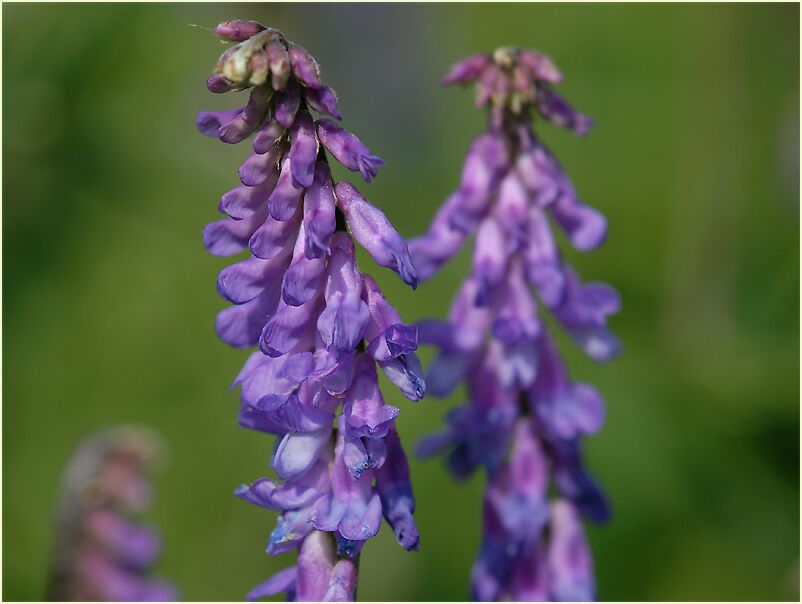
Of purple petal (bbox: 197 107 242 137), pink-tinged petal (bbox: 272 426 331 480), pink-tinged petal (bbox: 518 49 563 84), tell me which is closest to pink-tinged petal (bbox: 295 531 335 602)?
pink-tinged petal (bbox: 272 426 331 480)

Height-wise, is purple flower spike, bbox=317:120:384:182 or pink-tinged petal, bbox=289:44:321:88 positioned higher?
pink-tinged petal, bbox=289:44:321:88

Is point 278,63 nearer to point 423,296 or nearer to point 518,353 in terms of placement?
point 518,353

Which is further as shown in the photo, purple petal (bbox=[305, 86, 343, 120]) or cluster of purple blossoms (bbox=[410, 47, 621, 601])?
cluster of purple blossoms (bbox=[410, 47, 621, 601])

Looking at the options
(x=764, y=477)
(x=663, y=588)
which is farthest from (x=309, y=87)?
(x=764, y=477)

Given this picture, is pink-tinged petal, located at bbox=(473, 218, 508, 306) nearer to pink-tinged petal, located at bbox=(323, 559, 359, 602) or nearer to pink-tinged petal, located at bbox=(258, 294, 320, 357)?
pink-tinged petal, located at bbox=(258, 294, 320, 357)

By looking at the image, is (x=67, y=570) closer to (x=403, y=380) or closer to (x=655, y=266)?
(x=403, y=380)

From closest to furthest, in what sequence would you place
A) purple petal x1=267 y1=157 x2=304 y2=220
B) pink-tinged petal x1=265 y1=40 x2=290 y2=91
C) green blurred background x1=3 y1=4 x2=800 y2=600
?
1. pink-tinged petal x1=265 y1=40 x2=290 y2=91
2. purple petal x1=267 y1=157 x2=304 y2=220
3. green blurred background x1=3 y1=4 x2=800 y2=600
